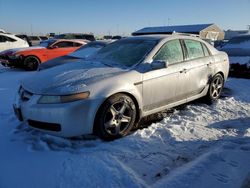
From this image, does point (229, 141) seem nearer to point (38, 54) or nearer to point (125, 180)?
point (125, 180)

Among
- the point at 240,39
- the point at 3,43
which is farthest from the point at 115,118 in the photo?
the point at 3,43

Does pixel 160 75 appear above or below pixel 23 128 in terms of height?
above

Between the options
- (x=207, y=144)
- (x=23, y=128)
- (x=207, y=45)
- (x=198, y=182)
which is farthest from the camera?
(x=207, y=45)

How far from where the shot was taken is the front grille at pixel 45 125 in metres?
3.84

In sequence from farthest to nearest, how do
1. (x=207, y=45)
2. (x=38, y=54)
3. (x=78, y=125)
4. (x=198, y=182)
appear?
1. (x=38, y=54)
2. (x=207, y=45)
3. (x=78, y=125)
4. (x=198, y=182)

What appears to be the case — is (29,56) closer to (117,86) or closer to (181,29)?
(117,86)

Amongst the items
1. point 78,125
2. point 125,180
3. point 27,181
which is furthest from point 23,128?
point 125,180

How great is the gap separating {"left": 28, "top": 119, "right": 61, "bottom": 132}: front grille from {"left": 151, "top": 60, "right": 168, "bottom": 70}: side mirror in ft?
5.77

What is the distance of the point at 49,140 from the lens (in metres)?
4.16

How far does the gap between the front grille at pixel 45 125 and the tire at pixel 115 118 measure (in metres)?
0.53

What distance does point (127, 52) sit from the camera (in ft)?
16.9

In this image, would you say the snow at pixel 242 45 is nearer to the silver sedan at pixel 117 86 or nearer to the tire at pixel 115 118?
the silver sedan at pixel 117 86

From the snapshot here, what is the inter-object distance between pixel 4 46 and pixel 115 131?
14395 mm

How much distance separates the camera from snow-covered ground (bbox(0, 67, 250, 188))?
10.2 feet
